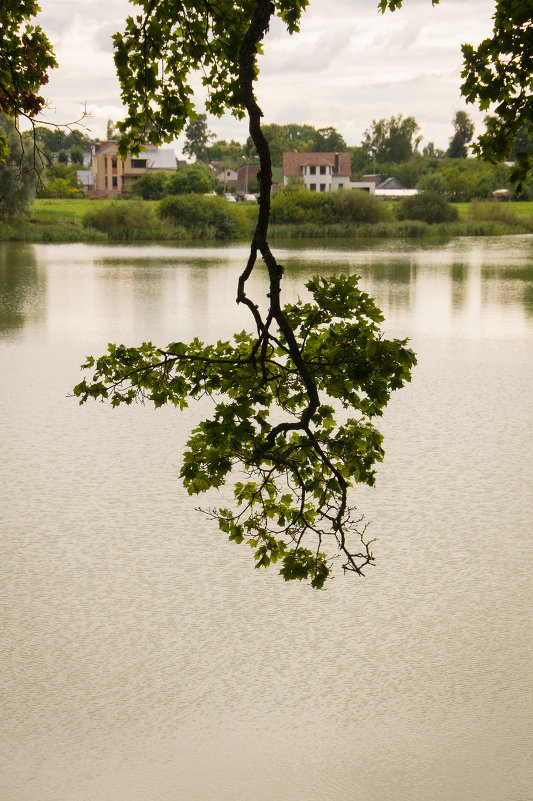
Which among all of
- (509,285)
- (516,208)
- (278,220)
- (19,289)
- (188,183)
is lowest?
(19,289)

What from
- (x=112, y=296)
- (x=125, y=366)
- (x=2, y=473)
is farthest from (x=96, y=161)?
(x=125, y=366)

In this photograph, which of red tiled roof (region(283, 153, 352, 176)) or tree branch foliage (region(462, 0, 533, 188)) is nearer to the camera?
tree branch foliage (region(462, 0, 533, 188))

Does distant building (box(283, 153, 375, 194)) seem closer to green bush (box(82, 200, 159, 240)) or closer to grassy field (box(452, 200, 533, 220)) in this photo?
grassy field (box(452, 200, 533, 220))

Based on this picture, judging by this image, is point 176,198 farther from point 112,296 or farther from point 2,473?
point 2,473

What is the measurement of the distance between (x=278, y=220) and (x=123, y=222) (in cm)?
856

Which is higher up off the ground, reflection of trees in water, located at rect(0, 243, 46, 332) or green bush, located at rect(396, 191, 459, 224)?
green bush, located at rect(396, 191, 459, 224)

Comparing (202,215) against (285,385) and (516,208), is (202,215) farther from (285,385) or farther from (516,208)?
(285,385)

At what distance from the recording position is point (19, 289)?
2223cm

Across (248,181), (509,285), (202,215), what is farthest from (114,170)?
(509,285)

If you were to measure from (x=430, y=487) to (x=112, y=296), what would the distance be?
45.0 feet

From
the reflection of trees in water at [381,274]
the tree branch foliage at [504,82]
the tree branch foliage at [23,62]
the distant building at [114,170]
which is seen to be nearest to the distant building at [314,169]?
the distant building at [114,170]

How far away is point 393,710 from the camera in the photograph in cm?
491

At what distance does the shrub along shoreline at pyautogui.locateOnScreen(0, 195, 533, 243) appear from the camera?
44.2 metres

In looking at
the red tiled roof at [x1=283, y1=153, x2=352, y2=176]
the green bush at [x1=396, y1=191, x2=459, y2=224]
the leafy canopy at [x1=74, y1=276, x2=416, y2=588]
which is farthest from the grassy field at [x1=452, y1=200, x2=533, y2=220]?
the leafy canopy at [x1=74, y1=276, x2=416, y2=588]
